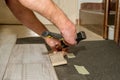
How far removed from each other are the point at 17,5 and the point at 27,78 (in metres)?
0.32

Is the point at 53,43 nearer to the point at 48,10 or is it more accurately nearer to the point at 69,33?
the point at 69,33

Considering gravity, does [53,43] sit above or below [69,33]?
below

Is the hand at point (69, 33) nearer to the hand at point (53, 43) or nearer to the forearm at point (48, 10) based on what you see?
the forearm at point (48, 10)

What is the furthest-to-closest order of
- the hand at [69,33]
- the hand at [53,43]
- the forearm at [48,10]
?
the hand at [53,43] < the hand at [69,33] < the forearm at [48,10]

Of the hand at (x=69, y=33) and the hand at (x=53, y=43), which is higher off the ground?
the hand at (x=69, y=33)

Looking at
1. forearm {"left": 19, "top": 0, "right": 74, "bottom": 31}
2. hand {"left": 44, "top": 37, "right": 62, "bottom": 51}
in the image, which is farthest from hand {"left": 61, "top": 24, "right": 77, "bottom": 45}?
hand {"left": 44, "top": 37, "right": 62, "bottom": 51}

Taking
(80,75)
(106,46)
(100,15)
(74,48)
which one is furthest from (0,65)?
(100,15)

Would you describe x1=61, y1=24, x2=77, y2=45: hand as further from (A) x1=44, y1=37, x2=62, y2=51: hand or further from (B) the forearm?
(A) x1=44, y1=37, x2=62, y2=51: hand

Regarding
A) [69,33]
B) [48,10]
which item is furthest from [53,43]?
[48,10]

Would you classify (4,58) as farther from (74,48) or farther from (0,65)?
(74,48)

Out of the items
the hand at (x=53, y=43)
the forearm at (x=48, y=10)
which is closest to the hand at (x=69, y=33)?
the forearm at (x=48, y=10)

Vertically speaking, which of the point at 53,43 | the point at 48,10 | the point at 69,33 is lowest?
the point at 53,43

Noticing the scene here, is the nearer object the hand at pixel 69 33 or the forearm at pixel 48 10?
the forearm at pixel 48 10

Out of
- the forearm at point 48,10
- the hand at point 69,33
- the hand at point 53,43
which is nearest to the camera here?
the forearm at point 48,10
